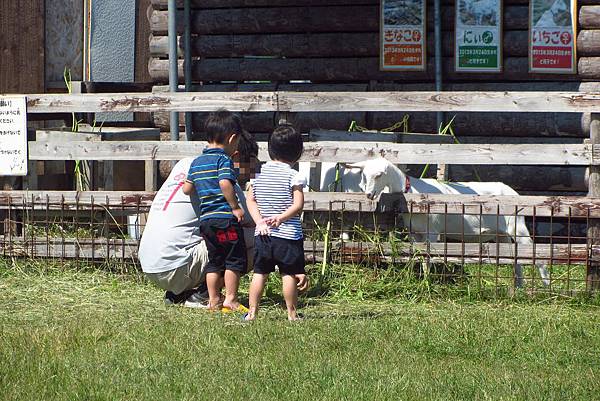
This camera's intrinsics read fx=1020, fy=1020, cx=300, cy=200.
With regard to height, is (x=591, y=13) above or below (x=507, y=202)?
above

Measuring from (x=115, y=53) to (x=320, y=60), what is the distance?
440 cm

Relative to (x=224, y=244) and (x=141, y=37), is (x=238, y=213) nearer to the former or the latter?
(x=224, y=244)

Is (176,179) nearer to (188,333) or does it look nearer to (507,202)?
(188,333)

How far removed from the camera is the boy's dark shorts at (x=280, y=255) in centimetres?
672

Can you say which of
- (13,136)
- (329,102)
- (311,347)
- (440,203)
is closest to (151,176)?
(13,136)

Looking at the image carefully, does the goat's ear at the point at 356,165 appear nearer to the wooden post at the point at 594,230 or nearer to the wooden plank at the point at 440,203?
the wooden plank at the point at 440,203

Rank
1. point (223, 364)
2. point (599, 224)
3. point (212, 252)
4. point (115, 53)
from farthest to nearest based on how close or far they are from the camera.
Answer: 1. point (115, 53)
2. point (599, 224)
3. point (212, 252)
4. point (223, 364)

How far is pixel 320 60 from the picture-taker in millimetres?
11984

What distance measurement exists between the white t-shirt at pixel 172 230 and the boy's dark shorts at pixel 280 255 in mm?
733

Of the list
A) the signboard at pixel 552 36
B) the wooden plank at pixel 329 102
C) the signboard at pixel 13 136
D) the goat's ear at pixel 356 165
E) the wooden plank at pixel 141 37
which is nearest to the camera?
Result: the wooden plank at pixel 329 102

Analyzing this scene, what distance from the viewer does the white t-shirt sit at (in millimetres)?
7383

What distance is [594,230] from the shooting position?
800 centimetres

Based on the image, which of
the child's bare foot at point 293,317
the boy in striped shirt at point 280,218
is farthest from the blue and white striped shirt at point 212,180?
the child's bare foot at point 293,317

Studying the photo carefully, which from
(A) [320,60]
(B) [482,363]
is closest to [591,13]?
(A) [320,60]
